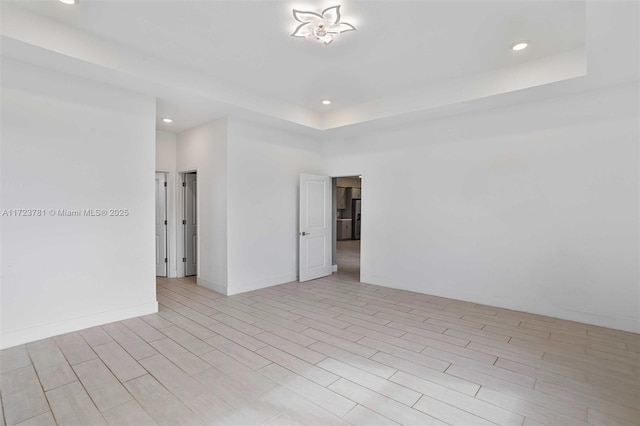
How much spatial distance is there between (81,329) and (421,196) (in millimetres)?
4888

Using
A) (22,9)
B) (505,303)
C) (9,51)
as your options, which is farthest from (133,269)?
(505,303)

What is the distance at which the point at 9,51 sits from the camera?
296cm

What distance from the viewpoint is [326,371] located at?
269 cm

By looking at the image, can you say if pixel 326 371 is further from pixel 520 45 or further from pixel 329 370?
pixel 520 45

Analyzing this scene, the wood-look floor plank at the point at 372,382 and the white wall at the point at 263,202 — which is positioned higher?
the white wall at the point at 263,202

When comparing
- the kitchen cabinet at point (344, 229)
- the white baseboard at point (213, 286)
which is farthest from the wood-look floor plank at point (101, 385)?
the kitchen cabinet at point (344, 229)

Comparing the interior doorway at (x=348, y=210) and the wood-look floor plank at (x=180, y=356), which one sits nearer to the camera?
the wood-look floor plank at (x=180, y=356)

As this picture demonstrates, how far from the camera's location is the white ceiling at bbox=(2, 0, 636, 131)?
110 inches

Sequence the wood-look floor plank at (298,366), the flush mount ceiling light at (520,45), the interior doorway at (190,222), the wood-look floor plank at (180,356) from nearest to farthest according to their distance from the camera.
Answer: the wood-look floor plank at (298,366), the wood-look floor plank at (180,356), the flush mount ceiling light at (520,45), the interior doorway at (190,222)

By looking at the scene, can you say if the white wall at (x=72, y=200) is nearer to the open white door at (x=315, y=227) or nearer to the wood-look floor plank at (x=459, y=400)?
the open white door at (x=315, y=227)

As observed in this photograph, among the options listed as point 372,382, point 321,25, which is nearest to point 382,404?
point 372,382

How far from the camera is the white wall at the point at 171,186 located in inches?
232

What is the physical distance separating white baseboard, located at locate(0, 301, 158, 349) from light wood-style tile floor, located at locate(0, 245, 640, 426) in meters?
0.10

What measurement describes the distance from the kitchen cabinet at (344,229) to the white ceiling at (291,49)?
28.2 feet
